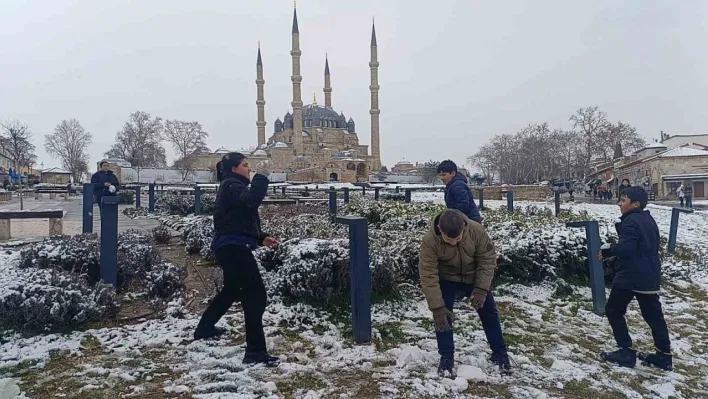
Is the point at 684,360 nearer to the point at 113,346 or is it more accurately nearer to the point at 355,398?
the point at 355,398

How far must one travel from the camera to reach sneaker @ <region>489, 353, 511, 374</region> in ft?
11.8

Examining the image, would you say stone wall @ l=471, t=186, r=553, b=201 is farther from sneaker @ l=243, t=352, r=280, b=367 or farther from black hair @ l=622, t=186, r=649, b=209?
sneaker @ l=243, t=352, r=280, b=367

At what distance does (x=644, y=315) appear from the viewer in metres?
3.94

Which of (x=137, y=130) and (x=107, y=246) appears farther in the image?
(x=137, y=130)

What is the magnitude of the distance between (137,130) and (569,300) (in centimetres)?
7424

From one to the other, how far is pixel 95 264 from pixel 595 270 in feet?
17.9

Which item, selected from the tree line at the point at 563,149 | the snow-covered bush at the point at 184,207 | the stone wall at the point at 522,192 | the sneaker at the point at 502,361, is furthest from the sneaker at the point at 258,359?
the tree line at the point at 563,149

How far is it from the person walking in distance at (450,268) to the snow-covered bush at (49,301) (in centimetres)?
291

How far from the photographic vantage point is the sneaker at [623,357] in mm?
3839

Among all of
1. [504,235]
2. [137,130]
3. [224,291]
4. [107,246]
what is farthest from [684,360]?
[137,130]

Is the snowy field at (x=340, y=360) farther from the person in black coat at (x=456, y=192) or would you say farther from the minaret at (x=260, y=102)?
the minaret at (x=260, y=102)

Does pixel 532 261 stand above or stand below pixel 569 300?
above

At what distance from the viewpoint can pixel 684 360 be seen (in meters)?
4.06

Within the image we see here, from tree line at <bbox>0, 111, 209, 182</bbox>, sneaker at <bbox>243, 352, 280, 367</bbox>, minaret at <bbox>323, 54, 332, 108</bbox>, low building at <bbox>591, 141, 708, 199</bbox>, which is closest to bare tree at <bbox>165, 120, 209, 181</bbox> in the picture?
tree line at <bbox>0, 111, 209, 182</bbox>
